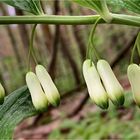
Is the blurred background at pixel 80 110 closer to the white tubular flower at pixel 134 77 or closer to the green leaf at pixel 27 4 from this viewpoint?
the green leaf at pixel 27 4

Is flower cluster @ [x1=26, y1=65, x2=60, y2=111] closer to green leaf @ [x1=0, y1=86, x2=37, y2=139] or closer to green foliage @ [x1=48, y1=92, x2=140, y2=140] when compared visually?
green leaf @ [x1=0, y1=86, x2=37, y2=139]

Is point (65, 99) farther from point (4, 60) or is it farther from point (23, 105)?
point (4, 60)

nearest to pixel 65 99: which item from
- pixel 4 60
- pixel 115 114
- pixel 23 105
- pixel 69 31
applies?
pixel 115 114

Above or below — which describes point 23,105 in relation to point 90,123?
above

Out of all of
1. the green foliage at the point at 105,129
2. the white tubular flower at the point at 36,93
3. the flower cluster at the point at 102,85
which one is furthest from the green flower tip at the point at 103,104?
the green foliage at the point at 105,129

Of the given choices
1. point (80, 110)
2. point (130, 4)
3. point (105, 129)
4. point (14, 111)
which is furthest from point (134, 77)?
point (80, 110)

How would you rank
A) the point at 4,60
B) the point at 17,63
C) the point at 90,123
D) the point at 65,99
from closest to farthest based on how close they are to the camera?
the point at 90,123 → the point at 65,99 → the point at 17,63 → the point at 4,60

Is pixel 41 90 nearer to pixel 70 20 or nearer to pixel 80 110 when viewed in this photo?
pixel 70 20
